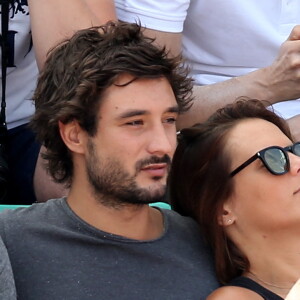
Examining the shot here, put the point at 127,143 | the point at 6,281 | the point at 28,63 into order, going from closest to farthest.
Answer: the point at 6,281 → the point at 127,143 → the point at 28,63

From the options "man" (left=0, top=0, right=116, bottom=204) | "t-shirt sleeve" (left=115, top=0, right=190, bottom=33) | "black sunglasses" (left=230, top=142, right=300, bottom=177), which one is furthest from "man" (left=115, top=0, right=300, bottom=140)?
"black sunglasses" (left=230, top=142, right=300, bottom=177)

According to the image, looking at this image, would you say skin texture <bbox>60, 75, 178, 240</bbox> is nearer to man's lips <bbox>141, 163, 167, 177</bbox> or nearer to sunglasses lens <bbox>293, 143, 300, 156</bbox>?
man's lips <bbox>141, 163, 167, 177</bbox>

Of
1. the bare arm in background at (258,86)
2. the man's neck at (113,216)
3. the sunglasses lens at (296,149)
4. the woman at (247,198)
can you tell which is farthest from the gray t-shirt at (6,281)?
the bare arm in background at (258,86)

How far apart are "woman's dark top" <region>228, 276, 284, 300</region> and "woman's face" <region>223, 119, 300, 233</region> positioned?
12cm

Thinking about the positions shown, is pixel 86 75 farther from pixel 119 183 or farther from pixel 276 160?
pixel 276 160

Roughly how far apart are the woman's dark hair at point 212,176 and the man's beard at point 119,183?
0.21 metres

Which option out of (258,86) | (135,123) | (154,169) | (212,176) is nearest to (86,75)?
(135,123)

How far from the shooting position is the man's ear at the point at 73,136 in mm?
1793

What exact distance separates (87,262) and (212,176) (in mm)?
399

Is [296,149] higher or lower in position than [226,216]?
higher

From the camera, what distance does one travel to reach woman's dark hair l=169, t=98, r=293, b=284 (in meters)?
1.90

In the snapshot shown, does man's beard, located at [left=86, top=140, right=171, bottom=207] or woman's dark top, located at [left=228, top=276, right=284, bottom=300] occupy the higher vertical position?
man's beard, located at [left=86, top=140, right=171, bottom=207]

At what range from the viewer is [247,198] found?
1.88m

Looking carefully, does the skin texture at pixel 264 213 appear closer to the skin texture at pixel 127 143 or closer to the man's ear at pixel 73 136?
the skin texture at pixel 127 143
